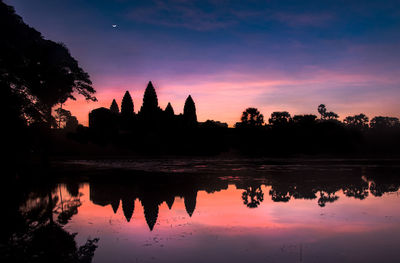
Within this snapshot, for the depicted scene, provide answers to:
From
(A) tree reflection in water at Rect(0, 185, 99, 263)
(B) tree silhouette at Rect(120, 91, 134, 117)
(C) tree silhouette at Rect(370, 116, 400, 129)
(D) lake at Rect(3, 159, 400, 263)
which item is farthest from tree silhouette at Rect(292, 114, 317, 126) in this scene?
(A) tree reflection in water at Rect(0, 185, 99, 263)

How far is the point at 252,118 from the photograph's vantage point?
8856 centimetres

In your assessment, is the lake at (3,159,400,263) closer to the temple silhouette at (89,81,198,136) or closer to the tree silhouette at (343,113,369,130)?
the temple silhouette at (89,81,198,136)

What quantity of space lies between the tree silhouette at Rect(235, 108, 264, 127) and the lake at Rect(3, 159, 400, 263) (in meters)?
66.0

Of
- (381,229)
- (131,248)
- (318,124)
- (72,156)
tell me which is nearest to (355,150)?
(318,124)

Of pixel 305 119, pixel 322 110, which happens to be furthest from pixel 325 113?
pixel 305 119

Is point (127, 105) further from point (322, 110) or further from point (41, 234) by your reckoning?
point (322, 110)

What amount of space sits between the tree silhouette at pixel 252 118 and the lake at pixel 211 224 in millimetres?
66037

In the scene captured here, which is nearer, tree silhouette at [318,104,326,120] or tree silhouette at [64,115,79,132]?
tree silhouette at [64,115,79,132]

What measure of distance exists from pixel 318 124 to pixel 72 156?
6048 centimetres

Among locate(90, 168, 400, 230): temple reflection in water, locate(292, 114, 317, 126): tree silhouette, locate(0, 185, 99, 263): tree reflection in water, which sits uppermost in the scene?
locate(292, 114, 317, 126): tree silhouette

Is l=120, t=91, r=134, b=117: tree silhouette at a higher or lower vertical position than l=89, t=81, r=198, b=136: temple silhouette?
higher

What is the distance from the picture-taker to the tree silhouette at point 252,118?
88000 millimetres

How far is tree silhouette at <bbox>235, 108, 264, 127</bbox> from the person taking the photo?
8800cm

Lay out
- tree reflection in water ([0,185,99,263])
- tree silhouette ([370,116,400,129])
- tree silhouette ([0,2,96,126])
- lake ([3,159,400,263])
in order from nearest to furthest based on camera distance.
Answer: tree reflection in water ([0,185,99,263]), lake ([3,159,400,263]), tree silhouette ([0,2,96,126]), tree silhouette ([370,116,400,129])
